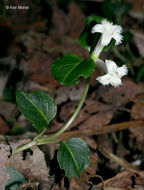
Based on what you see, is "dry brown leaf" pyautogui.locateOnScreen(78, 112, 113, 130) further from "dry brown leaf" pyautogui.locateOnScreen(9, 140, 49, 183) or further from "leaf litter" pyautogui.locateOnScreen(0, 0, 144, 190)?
"dry brown leaf" pyautogui.locateOnScreen(9, 140, 49, 183)

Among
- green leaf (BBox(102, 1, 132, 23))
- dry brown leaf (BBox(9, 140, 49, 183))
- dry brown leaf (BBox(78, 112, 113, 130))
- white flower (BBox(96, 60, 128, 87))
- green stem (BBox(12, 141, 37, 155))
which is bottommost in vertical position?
dry brown leaf (BBox(9, 140, 49, 183))

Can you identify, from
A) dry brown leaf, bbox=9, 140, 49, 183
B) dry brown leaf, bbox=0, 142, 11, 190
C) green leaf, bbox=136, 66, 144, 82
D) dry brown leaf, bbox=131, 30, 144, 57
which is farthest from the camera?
dry brown leaf, bbox=131, 30, 144, 57

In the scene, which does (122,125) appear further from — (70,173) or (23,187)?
(23,187)

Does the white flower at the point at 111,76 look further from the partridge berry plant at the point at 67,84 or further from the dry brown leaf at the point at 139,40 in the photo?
the dry brown leaf at the point at 139,40

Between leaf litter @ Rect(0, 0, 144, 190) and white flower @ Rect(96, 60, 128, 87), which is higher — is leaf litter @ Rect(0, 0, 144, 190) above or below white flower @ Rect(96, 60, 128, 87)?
below

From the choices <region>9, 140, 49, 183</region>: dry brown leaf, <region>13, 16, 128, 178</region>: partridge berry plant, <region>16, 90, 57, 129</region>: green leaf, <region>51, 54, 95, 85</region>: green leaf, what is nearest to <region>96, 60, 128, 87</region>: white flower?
<region>13, 16, 128, 178</region>: partridge berry plant

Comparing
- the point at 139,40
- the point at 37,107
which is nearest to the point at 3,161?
the point at 37,107

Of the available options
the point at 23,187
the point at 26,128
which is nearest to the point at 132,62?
the point at 26,128

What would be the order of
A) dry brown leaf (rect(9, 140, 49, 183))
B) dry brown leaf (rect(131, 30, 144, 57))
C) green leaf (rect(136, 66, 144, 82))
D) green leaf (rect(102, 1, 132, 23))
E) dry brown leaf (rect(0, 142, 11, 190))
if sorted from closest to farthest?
1. dry brown leaf (rect(0, 142, 11, 190))
2. dry brown leaf (rect(9, 140, 49, 183))
3. green leaf (rect(136, 66, 144, 82))
4. dry brown leaf (rect(131, 30, 144, 57))
5. green leaf (rect(102, 1, 132, 23))

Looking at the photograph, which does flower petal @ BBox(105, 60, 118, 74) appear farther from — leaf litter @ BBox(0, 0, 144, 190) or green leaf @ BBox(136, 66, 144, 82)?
green leaf @ BBox(136, 66, 144, 82)

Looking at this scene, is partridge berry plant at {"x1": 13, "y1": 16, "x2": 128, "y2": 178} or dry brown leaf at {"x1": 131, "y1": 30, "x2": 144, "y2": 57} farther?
dry brown leaf at {"x1": 131, "y1": 30, "x2": 144, "y2": 57}
